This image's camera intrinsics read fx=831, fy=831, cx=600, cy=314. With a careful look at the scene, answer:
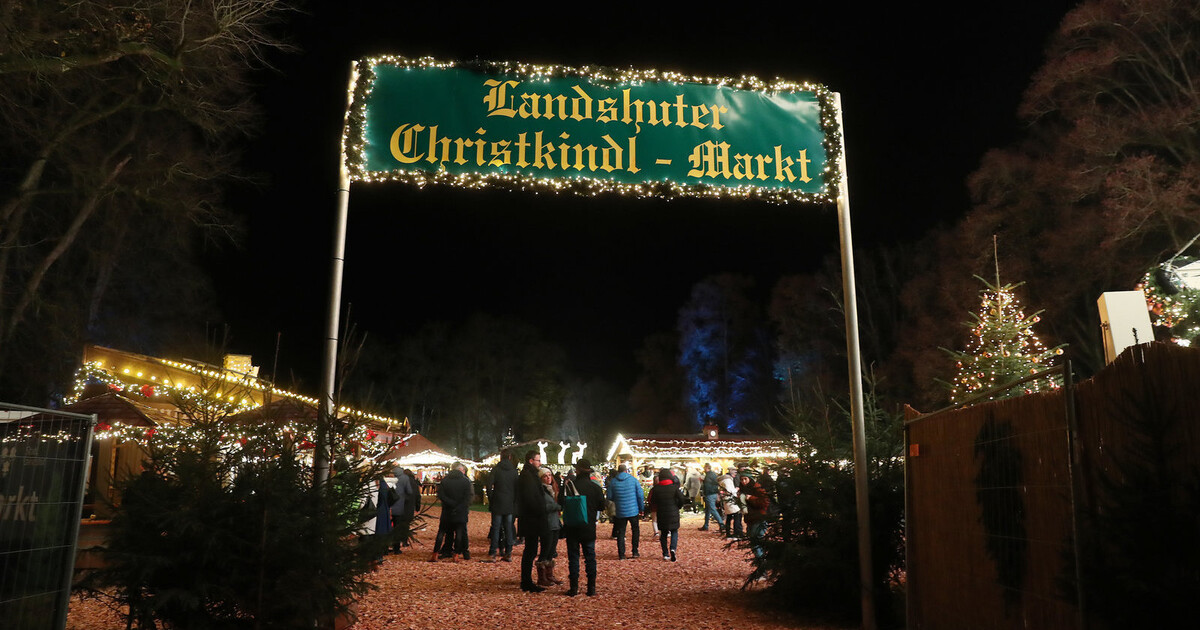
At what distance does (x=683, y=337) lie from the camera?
59438mm

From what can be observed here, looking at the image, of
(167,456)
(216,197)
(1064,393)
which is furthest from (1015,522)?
(216,197)

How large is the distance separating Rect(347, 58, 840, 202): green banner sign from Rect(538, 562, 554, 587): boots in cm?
505

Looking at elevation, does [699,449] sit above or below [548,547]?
above

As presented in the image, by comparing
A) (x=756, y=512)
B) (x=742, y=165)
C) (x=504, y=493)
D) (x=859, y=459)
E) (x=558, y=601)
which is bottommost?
(x=558, y=601)

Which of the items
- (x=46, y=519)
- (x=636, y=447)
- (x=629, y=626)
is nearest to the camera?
(x=46, y=519)

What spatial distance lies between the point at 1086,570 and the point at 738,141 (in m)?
5.38

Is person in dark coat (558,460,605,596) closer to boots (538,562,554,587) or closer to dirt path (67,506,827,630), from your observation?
dirt path (67,506,827,630)

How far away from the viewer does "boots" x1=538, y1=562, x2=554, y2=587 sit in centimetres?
1061

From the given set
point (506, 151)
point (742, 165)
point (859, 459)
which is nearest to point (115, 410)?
point (506, 151)

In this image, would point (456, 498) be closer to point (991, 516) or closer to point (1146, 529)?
point (991, 516)

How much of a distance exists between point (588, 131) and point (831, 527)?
4.72 metres

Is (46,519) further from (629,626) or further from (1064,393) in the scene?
(1064,393)

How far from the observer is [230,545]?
5812 mm

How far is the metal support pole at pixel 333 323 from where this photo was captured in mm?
6367
